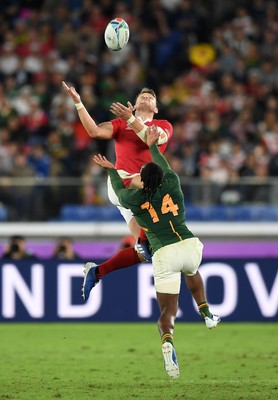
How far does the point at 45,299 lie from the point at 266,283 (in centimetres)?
338

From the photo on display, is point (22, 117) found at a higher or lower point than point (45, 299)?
higher

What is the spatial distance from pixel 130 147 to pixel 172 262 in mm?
1468

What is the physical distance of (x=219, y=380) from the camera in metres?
11.7

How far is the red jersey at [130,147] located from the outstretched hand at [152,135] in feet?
1.82

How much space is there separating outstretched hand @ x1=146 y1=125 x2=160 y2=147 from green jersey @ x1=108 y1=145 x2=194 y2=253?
5 centimetres

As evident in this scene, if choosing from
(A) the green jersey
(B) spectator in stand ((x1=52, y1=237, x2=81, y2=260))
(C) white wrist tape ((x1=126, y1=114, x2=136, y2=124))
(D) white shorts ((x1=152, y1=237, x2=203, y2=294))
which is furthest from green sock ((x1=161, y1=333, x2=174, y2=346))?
(B) spectator in stand ((x1=52, y1=237, x2=81, y2=260))

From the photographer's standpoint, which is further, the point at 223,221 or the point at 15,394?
the point at 223,221

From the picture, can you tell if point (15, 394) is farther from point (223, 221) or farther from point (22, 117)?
point (22, 117)

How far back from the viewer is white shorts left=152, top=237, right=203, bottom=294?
35.5 ft

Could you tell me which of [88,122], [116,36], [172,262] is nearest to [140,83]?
[116,36]

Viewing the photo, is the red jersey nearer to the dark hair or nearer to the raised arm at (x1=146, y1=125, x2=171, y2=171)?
the raised arm at (x1=146, y1=125, x2=171, y2=171)

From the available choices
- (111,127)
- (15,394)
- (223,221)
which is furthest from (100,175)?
(15,394)

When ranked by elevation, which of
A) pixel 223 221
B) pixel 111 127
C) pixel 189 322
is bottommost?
pixel 189 322

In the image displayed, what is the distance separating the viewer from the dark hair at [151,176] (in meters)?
10.6
